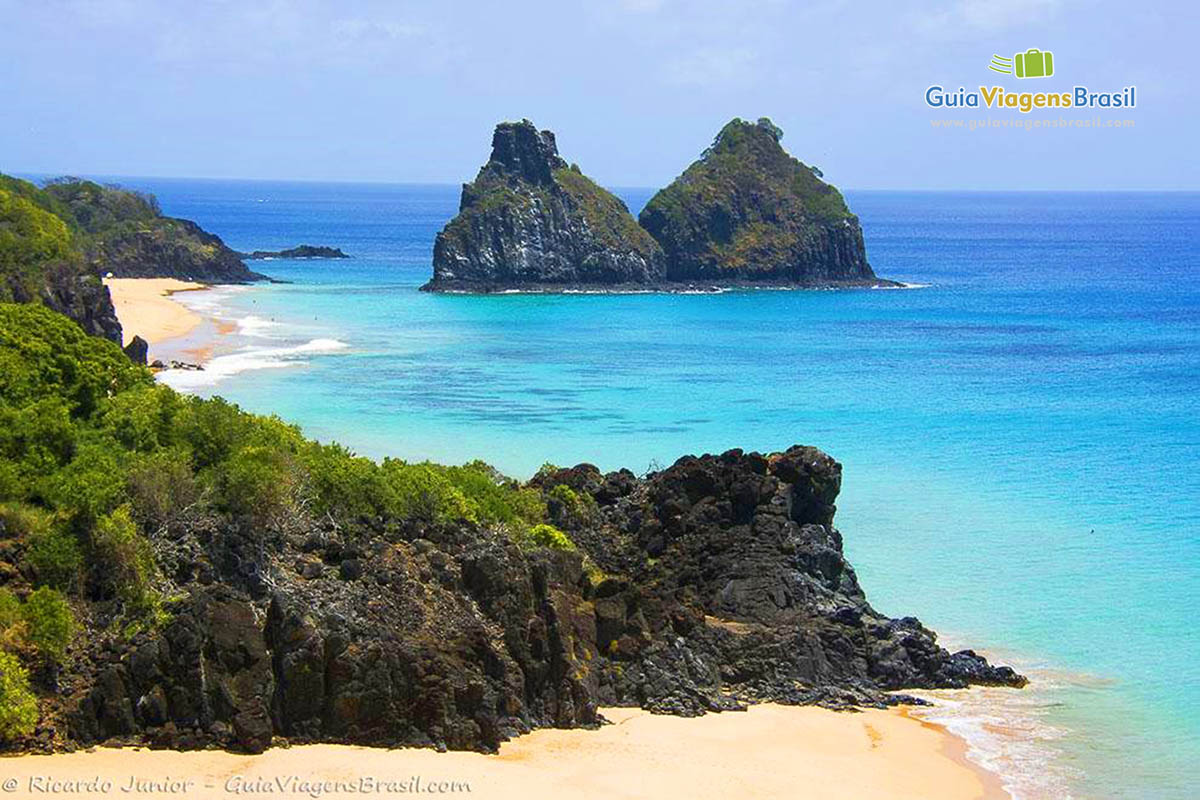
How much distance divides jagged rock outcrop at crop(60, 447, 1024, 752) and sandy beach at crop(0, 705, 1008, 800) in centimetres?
51

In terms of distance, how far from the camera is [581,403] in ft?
202

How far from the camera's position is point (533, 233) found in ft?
390

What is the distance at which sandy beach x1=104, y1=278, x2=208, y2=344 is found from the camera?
7938 centimetres

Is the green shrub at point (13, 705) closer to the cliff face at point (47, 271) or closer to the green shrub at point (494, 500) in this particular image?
the green shrub at point (494, 500)

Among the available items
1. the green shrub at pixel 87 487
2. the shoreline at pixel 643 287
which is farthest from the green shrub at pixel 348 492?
the shoreline at pixel 643 287

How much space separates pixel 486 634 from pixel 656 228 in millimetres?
103323

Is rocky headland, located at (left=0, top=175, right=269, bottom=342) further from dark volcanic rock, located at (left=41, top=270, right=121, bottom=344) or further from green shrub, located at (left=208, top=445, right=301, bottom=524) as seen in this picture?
green shrub, located at (left=208, top=445, right=301, bottom=524)

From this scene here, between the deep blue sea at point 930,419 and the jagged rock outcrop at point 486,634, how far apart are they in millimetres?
2761

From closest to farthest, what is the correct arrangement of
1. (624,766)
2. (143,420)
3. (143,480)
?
(624,766) → (143,480) → (143,420)

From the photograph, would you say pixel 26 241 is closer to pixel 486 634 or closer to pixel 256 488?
pixel 256 488

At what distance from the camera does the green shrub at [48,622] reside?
21797 mm

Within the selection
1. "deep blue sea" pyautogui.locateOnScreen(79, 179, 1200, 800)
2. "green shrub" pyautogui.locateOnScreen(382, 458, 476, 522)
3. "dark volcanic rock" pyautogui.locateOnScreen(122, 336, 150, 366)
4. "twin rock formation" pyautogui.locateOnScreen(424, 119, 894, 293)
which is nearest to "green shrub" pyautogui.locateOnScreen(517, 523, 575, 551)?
"green shrub" pyautogui.locateOnScreen(382, 458, 476, 522)

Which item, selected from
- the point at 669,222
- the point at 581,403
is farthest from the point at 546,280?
the point at 581,403

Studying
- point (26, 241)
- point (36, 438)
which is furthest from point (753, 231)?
point (36, 438)
